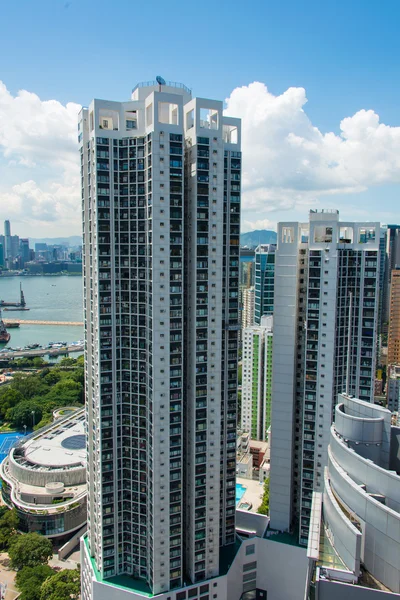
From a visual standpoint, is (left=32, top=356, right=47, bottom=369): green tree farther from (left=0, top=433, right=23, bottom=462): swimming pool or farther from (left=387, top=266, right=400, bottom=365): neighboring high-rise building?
(left=387, top=266, right=400, bottom=365): neighboring high-rise building

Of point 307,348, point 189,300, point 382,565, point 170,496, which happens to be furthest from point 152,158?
point 382,565

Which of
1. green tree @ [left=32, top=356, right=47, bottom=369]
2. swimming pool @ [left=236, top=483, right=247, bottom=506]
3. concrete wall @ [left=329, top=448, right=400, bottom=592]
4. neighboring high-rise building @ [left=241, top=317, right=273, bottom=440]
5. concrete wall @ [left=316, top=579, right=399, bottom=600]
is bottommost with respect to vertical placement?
swimming pool @ [left=236, top=483, right=247, bottom=506]

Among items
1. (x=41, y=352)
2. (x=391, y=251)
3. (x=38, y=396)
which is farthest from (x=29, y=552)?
(x=391, y=251)

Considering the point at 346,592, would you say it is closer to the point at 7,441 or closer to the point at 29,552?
the point at 29,552

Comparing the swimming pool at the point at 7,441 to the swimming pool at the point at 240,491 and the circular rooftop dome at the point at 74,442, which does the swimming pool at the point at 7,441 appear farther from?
the swimming pool at the point at 240,491

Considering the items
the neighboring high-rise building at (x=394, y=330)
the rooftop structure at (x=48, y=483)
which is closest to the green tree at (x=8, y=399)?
the rooftop structure at (x=48, y=483)

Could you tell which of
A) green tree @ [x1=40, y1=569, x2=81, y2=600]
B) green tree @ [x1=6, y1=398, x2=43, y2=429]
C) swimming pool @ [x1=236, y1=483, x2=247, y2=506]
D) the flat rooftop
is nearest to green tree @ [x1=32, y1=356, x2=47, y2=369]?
green tree @ [x1=6, y1=398, x2=43, y2=429]

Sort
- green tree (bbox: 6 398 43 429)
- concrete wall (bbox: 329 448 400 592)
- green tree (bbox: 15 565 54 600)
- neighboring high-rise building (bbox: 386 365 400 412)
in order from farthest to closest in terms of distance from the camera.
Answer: neighboring high-rise building (bbox: 386 365 400 412) < green tree (bbox: 6 398 43 429) < green tree (bbox: 15 565 54 600) < concrete wall (bbox: 329 448 400 592)
